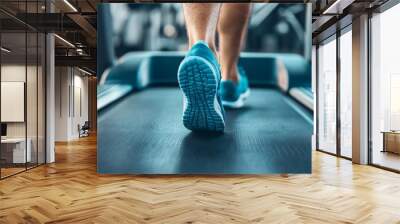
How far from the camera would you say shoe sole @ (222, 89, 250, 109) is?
5.91 m

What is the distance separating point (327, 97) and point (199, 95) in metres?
5.62

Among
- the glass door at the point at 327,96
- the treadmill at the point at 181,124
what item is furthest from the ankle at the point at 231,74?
the glass door at the point at 327,96

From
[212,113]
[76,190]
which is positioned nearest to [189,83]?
[212,113]

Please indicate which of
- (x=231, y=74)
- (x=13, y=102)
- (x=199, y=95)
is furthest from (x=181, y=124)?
(x=13, y=102)

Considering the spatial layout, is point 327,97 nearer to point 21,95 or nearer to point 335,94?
point 335,94

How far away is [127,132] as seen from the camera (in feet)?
19.3

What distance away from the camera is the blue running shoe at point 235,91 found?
19.4 feet

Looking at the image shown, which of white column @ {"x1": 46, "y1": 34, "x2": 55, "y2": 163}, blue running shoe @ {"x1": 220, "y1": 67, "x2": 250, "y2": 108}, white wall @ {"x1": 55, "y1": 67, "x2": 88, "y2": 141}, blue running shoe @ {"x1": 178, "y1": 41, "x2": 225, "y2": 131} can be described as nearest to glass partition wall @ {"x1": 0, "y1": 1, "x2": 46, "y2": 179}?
white column @ {"x1": 46, "y1": 34, "x2": 55, "y2": 163}

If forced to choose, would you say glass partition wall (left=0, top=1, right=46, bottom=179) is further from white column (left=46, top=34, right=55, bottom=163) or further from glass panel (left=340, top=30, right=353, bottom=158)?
glass panel (left=340, top=30, right=353, bottom=158)

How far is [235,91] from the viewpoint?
19.4 ft

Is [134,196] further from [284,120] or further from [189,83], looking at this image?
[284,120]

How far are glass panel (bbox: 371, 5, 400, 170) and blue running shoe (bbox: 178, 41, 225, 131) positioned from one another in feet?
10.4

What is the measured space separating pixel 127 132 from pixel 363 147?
4661 millimetres

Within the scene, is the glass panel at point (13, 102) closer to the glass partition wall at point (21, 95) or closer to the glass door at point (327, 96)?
the glass partition wall at point (21, 95)
